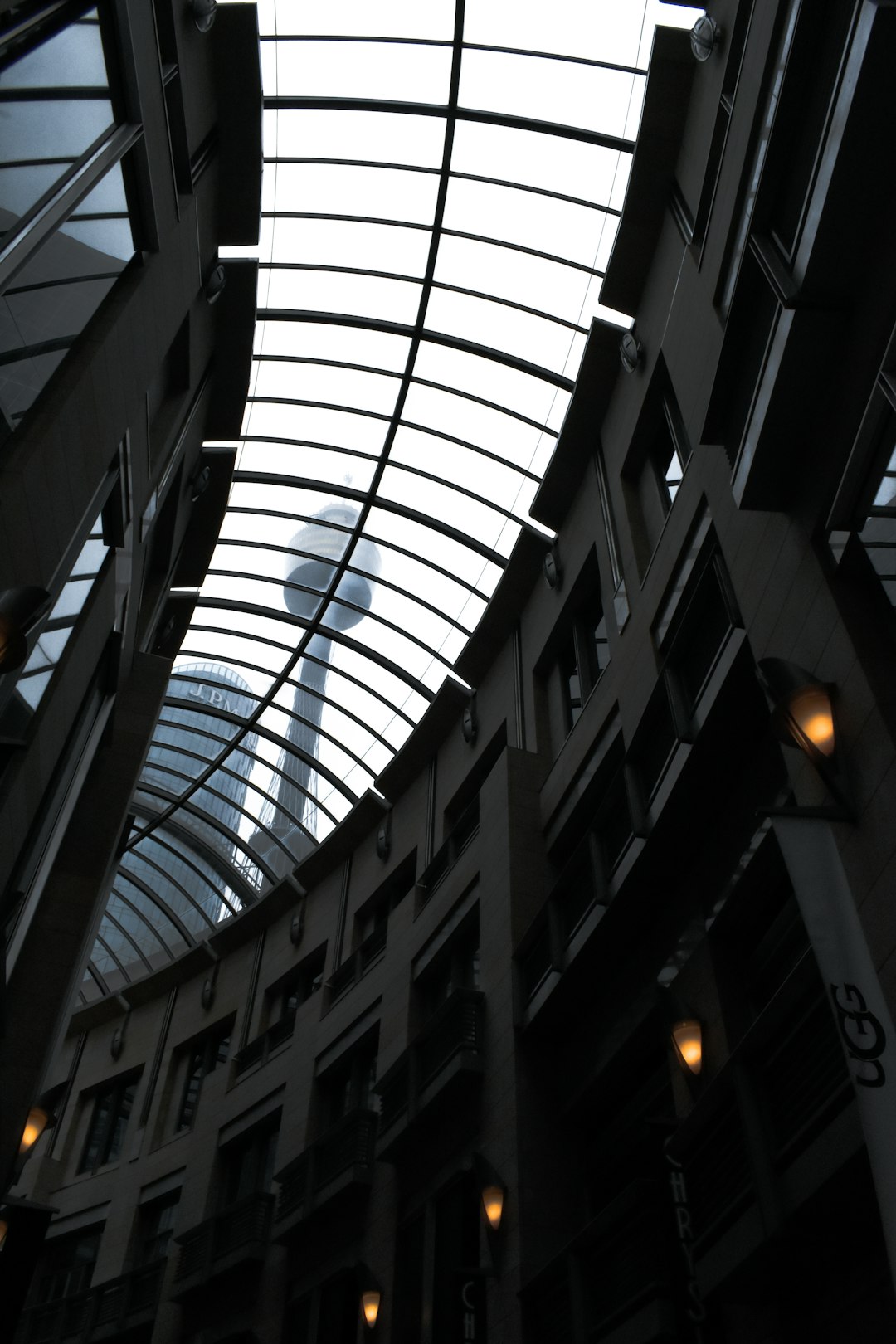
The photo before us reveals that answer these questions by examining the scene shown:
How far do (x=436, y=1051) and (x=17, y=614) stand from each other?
12.0m

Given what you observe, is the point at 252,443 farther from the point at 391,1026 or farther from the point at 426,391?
the point at 391,1026

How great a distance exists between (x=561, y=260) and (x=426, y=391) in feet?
14.9

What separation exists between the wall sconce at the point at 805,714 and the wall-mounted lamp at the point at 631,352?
10.3 metres

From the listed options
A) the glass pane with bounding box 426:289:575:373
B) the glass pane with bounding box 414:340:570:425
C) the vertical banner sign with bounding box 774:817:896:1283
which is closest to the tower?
the glass pane with bounding box 414:340:570:425

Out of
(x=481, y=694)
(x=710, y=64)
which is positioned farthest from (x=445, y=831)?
(x=710, y=64)

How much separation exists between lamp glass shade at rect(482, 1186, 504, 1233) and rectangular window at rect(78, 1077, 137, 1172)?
69.3 feet

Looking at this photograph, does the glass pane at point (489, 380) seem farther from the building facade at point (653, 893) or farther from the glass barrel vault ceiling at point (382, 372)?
the building facade at point (653, 893)

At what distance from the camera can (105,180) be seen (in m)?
10.5

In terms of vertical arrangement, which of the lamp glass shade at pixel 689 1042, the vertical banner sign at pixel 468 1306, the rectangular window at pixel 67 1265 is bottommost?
the vertical banner sign at pixel 468 1306

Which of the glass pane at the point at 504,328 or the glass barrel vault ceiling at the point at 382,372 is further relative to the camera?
the glass pane at the point at 504,328

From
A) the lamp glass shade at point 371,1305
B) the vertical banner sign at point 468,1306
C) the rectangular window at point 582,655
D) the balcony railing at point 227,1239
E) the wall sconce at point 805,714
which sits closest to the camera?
the wall sconce at point 805,714

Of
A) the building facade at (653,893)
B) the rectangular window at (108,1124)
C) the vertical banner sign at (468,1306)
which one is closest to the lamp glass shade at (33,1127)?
the building facade at (653,893)

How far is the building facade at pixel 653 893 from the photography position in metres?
8.21

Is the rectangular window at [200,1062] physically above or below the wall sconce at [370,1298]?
above
